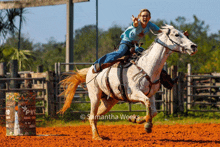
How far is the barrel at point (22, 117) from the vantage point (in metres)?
7.14

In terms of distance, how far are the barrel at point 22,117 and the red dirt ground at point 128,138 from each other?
252 mm

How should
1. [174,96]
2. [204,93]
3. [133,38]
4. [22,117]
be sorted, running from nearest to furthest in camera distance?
[133,38] < [22,117] < [174,96] < [204,93]

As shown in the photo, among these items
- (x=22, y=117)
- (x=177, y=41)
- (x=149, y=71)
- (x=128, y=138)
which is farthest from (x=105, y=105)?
(x=177, y=41)

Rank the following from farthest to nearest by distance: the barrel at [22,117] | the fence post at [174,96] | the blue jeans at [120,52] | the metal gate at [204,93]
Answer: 1. the metal gate at [204,93]
2. the fence post at [174,96]
3. the barrel at [22,117]
4. the blue jeans at [120,52]

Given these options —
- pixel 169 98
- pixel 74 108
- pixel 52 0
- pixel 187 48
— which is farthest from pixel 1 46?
pixel 187 48

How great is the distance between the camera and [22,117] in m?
7.17

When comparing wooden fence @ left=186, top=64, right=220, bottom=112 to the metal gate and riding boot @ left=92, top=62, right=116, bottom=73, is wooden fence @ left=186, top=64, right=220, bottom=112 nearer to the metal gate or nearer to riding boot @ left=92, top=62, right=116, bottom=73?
the metal gate

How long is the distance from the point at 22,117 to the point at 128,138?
7.71 ft

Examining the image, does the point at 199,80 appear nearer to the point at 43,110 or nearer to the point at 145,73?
the point at 43,110

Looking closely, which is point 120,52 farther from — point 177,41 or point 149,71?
point 177,41

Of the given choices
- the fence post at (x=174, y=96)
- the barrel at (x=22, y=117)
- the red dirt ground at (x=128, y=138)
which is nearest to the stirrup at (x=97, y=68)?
the red dirt ground at (x=128, y=138)

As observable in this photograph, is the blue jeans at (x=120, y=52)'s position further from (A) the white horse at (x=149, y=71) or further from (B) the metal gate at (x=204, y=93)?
(B) the metal gate at (x=204, y=93)

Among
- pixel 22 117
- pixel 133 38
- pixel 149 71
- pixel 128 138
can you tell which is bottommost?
pixel 128 138

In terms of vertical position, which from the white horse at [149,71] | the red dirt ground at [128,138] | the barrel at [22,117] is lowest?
the red dirt ground at [128,138]
